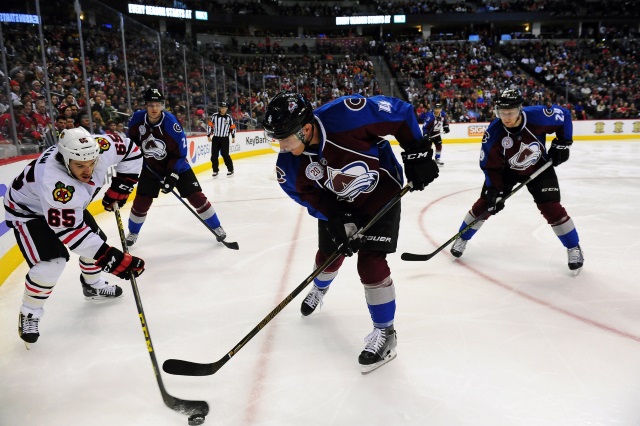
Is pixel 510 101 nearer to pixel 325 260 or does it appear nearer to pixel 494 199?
pixel 494 199

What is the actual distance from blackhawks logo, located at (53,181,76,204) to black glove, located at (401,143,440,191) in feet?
4.54

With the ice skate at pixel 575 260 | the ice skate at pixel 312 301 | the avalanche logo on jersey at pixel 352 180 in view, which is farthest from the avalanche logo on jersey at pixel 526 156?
the ice skate at pixel 312 301

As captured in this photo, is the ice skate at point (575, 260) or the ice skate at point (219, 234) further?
the ice skate at point (219, 234)

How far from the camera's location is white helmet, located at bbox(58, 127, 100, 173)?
6.16 feet

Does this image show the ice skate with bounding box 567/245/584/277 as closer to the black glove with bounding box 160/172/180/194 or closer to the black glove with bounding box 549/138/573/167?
the black glove with bounding box 549/138/573/167

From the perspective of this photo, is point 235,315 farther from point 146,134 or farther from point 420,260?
point 146,134

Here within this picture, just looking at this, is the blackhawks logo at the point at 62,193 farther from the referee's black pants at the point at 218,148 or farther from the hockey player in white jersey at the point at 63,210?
the referee's black pants at the point at 218,148

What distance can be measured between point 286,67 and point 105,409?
63.4ft

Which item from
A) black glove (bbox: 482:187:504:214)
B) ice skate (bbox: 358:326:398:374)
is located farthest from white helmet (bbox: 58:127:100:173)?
black glove (bbox: 482:187:504:214)

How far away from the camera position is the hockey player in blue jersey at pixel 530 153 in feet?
9.14

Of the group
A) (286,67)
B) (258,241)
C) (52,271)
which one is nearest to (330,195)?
(52,271)

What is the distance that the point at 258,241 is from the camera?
3861 millimetres

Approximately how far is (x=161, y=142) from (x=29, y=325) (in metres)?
1.76

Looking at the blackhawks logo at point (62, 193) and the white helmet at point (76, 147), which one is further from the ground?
the white helmet at point (76, 147)
